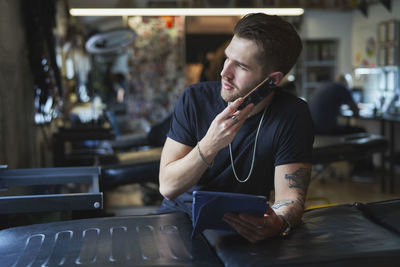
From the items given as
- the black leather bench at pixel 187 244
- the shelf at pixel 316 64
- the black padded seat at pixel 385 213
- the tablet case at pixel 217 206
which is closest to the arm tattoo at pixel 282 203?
the black leather bench at pixel 187 244

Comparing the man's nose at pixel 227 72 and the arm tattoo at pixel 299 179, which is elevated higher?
the man's nose at pixel 227 72

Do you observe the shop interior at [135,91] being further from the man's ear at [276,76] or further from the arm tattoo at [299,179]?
the man's ear at [276,76]

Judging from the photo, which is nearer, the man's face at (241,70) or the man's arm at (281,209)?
the man's arm at (281,209)

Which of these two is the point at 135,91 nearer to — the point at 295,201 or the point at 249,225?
the point at 295,201

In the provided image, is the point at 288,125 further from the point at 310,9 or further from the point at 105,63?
the point at 105,63

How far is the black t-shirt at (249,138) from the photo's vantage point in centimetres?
166

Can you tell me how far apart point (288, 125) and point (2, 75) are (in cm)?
163

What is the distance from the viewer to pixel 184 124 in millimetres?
1717

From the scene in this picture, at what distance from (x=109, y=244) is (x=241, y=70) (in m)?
0.80

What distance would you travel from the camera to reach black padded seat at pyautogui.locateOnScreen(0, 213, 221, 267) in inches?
40.8

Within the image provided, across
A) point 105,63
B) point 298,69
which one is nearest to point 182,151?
point 298,69

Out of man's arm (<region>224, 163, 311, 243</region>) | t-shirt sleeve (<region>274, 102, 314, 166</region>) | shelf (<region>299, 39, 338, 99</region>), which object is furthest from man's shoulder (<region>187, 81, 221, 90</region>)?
shelf (<region>299, 39, 338, 99</region>)

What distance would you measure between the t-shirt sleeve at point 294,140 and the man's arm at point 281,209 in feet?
0.09

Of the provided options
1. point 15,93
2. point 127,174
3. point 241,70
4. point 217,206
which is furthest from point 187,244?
point 15,93
